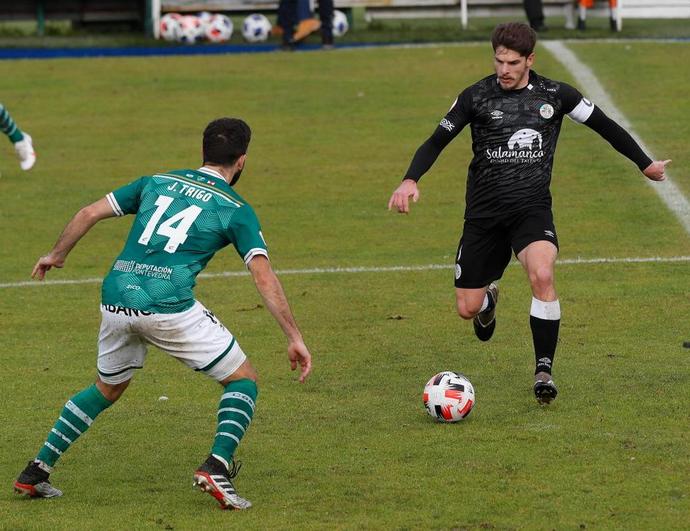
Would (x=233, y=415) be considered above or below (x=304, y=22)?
above

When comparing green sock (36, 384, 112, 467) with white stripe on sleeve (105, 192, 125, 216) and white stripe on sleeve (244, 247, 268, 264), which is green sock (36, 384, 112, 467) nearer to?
white stripe on sleeve (105, 192, 125, 216)

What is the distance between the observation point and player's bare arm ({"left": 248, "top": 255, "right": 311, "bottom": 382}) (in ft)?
23.1

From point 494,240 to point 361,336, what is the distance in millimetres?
1970

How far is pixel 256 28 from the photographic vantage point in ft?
91.1

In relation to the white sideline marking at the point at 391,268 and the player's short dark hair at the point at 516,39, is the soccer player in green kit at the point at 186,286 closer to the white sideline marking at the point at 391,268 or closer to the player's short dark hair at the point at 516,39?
the player's short dark hair at the point at 516,39

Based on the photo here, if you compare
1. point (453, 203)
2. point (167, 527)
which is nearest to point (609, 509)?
point (167, 527)

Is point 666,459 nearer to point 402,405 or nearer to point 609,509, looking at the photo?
point 609,509

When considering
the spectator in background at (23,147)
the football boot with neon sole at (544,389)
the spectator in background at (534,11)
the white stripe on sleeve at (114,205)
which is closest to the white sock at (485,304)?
the football boot with neon sole at (544,389)

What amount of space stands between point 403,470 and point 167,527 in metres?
1.46

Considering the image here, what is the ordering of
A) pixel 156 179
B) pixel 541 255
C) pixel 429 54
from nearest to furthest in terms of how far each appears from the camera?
pixel 156 179 → pixel 541 255 → pixel 429 54

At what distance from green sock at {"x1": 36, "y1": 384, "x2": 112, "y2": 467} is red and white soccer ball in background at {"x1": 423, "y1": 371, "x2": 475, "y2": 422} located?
7.29 ft

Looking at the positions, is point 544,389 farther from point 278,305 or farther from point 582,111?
point 278,305

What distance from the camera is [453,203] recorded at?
17.2 metres

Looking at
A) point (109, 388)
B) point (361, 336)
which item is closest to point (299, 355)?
point (109, 388)
